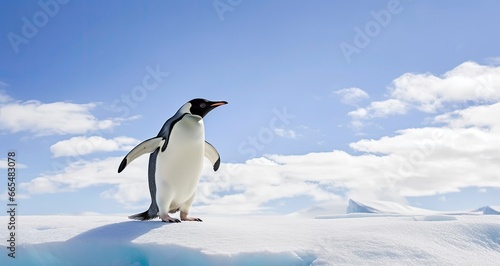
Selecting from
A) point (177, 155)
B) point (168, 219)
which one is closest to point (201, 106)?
point (177, 155)

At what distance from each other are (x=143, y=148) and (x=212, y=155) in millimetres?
857

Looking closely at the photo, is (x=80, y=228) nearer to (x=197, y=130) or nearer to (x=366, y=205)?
(x=197, y=130)

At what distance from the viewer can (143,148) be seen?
14.7ft

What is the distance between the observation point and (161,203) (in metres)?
4.48

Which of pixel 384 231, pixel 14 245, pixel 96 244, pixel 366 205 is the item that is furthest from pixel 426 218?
pixel 366 205

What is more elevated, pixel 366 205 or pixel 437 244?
pixel 366 205

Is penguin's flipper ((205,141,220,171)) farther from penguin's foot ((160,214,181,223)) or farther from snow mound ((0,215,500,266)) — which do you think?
snow mound ((0,215,500,266))

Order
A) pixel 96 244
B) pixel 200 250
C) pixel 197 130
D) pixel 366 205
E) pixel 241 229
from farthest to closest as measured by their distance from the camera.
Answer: pixel 366 205, pixel 197 130, pixel 241 229, pixel 96 244, pixel 200 250

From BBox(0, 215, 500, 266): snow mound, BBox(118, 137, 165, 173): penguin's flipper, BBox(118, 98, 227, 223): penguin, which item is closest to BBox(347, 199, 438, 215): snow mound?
BBox(0, 215, 500, 266): snow mound

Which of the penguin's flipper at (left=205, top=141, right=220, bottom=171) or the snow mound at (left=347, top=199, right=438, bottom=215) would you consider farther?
the snow mound at (left=347, top=199, right=438, bottom=215)

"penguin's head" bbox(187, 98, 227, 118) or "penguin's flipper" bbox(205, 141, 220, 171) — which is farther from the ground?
"penguin's head" bbox(187, 98, 227, 118)

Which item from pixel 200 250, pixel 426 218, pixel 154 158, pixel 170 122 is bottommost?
pixel 200 250

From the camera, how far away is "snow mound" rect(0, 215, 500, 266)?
11.1 feet

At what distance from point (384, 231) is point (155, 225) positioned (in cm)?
189
